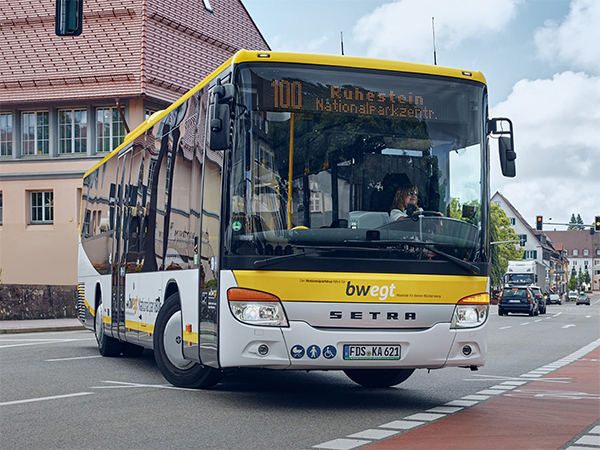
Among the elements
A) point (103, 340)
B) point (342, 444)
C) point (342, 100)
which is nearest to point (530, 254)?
point (103, 340)

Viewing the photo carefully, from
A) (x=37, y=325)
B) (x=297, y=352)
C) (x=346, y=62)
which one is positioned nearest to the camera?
(x=297, y=352)

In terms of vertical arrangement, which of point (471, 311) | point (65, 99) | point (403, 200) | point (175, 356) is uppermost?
point (65, 99)

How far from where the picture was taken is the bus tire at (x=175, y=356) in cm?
989

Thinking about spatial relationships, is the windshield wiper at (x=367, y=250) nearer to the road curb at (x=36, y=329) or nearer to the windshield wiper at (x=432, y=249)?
the windshield wiper at (x=432, y=249)

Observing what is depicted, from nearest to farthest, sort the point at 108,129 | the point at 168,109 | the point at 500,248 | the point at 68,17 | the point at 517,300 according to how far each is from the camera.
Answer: the point at 168,109 < the point at 68,17 < the point at 108,129 < the point at 517,300 < the point at 500,248

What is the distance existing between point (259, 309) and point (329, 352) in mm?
741

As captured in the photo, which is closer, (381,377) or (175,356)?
(175,356)

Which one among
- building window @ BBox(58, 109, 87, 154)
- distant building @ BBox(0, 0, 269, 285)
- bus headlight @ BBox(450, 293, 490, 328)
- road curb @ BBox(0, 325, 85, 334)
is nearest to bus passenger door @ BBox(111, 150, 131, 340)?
bus headlight @ BBox(450, 293, 490, 328)

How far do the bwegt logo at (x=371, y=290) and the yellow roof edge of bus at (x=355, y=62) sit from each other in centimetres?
212

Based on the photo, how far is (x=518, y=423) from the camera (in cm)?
806

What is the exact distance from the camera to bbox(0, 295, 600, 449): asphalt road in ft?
22.7

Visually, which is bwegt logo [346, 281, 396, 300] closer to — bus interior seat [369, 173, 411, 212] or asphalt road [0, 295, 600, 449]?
bus interior seat [369, 173, 411, 212]

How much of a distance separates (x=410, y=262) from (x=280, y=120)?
179cm

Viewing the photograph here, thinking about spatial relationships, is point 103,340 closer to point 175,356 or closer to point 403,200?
point 175,356
